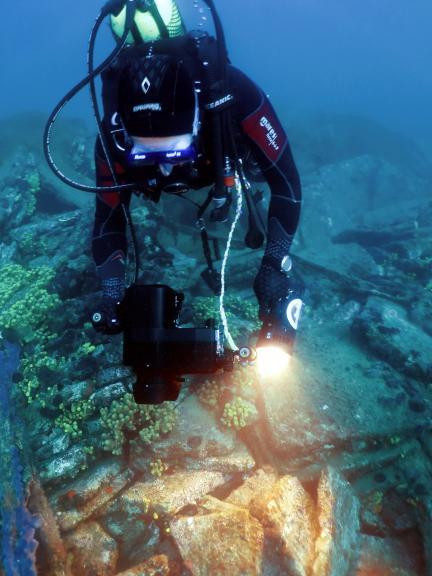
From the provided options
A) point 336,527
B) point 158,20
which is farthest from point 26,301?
point 336,527

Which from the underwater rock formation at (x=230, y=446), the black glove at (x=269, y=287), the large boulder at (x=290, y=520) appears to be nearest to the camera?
the black glove at (x=269, y=287)

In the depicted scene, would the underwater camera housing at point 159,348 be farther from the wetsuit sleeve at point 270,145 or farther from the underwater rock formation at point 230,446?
the underwater rock formation at point 230,446

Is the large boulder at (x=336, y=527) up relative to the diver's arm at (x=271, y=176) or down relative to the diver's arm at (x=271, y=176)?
down

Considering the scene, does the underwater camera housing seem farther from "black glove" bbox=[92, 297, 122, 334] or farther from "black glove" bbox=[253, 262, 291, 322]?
"black glove" bbox=[253, 262, 291, 322]

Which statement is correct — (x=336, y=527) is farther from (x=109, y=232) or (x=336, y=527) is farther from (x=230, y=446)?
(x=109, y=232)

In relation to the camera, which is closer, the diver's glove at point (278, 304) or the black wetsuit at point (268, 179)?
the diver's glove at point (278, 304)

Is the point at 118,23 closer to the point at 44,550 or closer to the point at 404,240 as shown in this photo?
the point at 44,550

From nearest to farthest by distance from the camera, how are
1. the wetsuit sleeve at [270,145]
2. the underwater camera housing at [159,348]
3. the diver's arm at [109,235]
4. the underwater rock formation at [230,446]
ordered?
the underwater camera housing at [159,348] < the wetsuit sleeve at [270,145] < the diver's arm at [109,235] < the underwater rock formation at [230,446]

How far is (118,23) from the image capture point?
319cm

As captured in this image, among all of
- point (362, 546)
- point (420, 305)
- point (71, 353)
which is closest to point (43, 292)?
point (71, 353)

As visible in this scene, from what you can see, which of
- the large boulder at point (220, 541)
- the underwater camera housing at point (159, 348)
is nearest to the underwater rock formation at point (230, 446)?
the large boulder at point (220, 541)

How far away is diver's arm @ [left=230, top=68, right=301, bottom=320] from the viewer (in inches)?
130

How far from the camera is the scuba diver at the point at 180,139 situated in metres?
2.63

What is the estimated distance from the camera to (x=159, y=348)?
7.95 feet
